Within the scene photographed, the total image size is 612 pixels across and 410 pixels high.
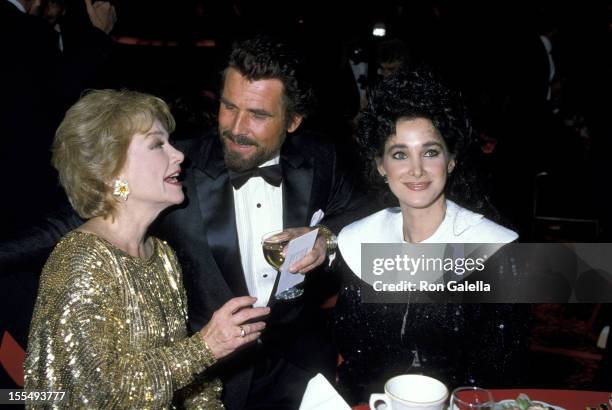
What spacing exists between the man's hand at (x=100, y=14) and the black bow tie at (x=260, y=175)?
1720 mm

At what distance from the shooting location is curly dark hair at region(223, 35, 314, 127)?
2432mm

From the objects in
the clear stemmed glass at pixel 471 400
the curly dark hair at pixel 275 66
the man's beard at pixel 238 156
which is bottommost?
the clear stemmed glass at pixel 471 400

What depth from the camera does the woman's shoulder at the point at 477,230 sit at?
86.3 inches

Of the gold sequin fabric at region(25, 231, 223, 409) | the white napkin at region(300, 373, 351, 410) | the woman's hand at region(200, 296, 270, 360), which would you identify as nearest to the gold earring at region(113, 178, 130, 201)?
the gold sequin fabric at region(25, 231, 223, 409)

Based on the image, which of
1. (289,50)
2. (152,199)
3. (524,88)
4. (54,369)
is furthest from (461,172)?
(524,88)

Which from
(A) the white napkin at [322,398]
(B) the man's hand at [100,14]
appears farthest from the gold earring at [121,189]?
(B) the man's hand at [100,14]

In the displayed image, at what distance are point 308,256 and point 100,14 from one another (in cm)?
233

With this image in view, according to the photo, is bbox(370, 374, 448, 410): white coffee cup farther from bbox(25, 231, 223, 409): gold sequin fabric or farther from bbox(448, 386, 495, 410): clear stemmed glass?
bbox(25, 231, 223, 409): gold sequin fabric

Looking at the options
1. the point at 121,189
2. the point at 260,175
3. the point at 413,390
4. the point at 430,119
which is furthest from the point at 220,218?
the point at 413,390

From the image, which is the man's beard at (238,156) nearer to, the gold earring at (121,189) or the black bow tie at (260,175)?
the black bow tie at (260,175)

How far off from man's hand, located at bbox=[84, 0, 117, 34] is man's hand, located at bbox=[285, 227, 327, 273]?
7.11ft

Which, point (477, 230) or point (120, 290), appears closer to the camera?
point (120, 290)

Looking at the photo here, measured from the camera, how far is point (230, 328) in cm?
171

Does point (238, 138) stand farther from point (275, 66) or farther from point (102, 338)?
point (102, 338)
